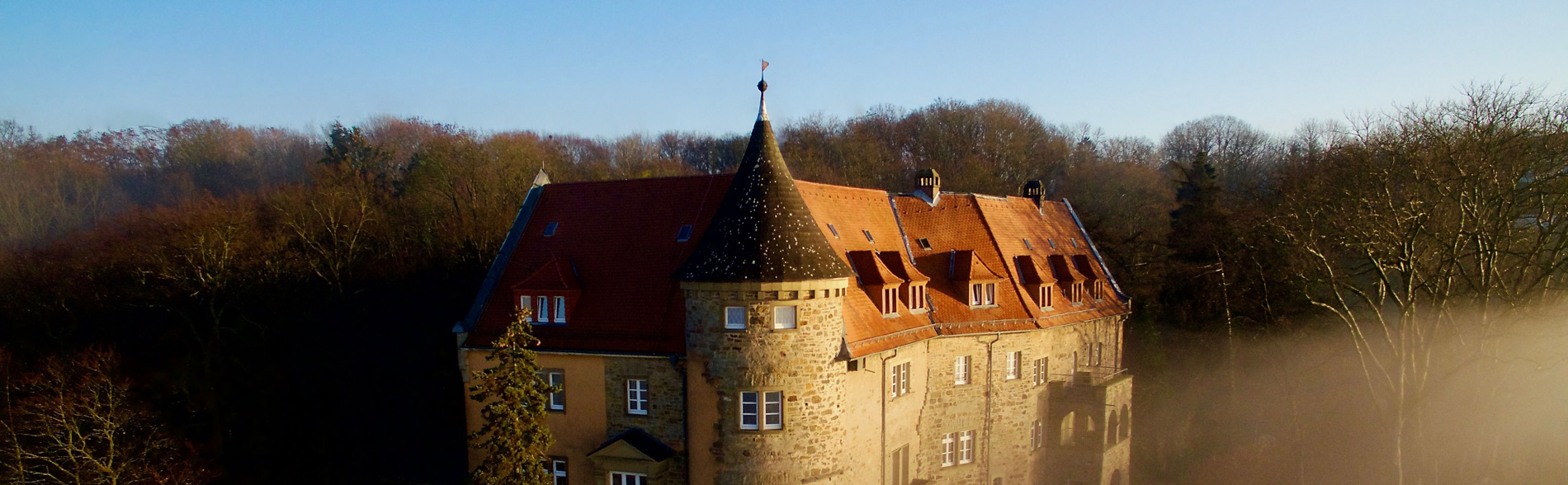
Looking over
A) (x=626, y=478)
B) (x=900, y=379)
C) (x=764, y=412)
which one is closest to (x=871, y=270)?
(x=900, y=379)

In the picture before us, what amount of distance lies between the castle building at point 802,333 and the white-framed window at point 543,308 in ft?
0.09

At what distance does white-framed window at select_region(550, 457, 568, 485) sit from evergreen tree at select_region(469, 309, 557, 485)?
2.70 meters

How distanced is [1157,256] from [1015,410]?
1532cm

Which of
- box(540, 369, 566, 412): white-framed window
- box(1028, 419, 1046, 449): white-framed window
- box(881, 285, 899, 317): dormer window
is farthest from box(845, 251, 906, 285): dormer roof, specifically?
box(540, 369, 566, 412): white-framed window

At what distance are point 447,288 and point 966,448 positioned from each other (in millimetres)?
22234

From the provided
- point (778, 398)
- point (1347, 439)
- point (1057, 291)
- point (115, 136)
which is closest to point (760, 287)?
point (778, 398)

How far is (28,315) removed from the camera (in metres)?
31.2

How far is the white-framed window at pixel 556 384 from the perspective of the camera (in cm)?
1977

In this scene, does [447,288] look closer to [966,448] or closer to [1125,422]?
[966,448]

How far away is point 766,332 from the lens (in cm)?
1723

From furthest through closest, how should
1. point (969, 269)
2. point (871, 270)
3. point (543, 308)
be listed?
point (969, 269), point (871, 270), point (543, 308)

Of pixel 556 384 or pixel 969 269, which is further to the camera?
pixel 969 269

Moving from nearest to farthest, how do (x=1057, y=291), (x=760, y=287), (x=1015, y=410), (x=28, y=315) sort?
(x=760, y=287) → (x=1015, y=410) → (x=1057, y=291) → (x=28, y=315)

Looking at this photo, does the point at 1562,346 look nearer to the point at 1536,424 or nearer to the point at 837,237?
the point at 1536,424
